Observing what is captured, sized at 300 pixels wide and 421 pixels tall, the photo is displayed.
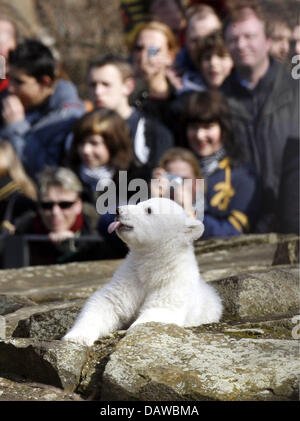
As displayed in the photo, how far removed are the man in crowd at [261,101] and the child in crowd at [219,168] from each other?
0.53ft

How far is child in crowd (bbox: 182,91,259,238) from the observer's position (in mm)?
7219

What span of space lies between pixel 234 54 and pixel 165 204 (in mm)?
3715

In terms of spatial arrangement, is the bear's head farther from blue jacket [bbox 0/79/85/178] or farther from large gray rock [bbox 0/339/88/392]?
blue jacket [bbox 0/79/85/178]

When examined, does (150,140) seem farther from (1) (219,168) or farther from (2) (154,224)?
(2) (154,224)

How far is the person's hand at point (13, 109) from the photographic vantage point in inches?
350

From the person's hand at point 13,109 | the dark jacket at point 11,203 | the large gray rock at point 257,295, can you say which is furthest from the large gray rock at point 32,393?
the person's hand at point 13,109

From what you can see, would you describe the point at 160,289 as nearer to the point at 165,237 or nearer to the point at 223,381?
the point at 165,237

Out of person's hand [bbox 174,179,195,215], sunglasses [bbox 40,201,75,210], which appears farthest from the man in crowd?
sunglasses [bbox 40,201,75,210]

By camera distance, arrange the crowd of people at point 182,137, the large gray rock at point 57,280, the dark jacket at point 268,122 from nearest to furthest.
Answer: the large gray rock at point 57,280
the crowd of people at point 182,137
the dark jacket at point 268,122

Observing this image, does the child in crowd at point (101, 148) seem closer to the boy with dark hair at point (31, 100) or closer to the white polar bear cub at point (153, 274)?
the boy with dark hair at point (31, 100)

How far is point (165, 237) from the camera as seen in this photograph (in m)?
4.57

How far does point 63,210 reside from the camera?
7727mm

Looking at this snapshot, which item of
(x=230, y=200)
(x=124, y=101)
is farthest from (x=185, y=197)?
(x=124, y=101)

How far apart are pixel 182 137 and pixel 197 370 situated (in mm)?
4278
